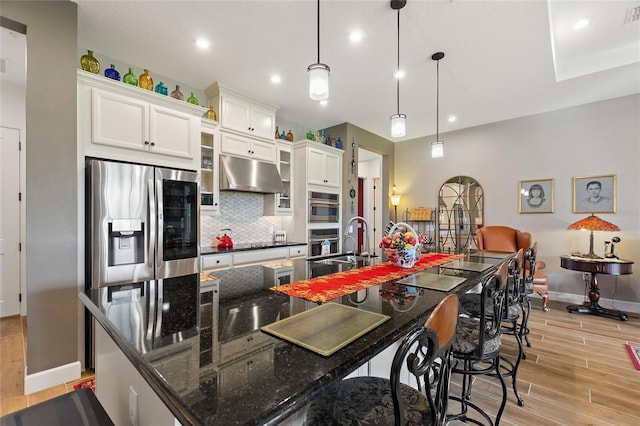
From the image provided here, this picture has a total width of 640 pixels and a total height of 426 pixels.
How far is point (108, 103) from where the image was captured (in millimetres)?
2441

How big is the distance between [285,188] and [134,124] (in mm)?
2188

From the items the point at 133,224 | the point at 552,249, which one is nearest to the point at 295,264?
the point at 133,224

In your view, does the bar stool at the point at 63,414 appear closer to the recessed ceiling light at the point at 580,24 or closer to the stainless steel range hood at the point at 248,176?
the stainless steel range hood at the point at 248,176

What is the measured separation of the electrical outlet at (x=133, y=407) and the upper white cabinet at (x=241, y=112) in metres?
3.07

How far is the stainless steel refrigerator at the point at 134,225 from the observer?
89.1 inches

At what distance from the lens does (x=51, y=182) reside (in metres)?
2.11

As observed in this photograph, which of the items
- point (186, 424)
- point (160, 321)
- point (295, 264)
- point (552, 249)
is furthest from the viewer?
point (552, 249)

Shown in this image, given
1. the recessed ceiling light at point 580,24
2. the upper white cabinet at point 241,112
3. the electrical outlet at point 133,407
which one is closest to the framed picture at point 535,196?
the recessed ceiling light at point 580,24

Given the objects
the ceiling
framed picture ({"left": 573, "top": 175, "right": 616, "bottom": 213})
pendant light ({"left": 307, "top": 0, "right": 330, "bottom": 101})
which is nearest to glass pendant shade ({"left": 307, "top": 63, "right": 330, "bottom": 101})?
pendant light ({"left": 307, "top": 0, "right": 330, "bottom": 101})

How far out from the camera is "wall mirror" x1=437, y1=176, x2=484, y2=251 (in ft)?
16.8

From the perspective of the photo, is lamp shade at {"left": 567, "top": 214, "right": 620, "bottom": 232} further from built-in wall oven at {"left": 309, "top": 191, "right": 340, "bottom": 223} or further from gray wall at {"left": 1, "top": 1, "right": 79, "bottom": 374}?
gray wall at {"left": 1, "top": 1, "right": 79, "bottom": 374}

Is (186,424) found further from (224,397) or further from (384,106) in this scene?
(384,106)

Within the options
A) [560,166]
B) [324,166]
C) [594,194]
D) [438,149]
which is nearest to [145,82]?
[324,166]

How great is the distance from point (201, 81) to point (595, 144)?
561 cm
